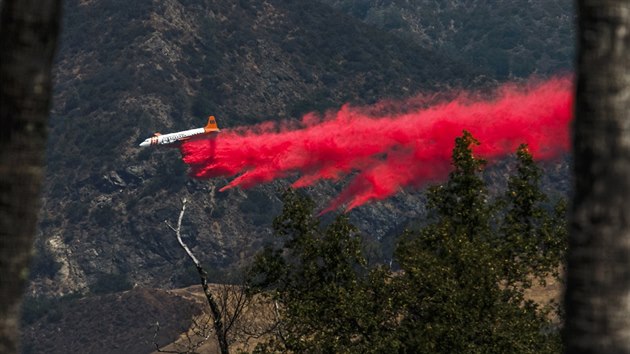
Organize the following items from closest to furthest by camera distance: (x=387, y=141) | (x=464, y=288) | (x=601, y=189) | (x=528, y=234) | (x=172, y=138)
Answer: (x=601, y=189) → (x=464, y=288) → (x=528, y=234) → (x=387, y=141) → (x=172, y=138)

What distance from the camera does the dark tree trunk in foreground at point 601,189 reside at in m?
9.89

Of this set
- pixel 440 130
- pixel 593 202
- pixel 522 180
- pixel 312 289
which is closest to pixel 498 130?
pixel 440 130

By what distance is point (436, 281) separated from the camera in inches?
1588

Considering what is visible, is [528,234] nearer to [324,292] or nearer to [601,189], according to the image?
[324,292]

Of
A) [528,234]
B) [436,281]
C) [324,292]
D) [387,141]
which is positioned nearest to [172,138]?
[387,141]

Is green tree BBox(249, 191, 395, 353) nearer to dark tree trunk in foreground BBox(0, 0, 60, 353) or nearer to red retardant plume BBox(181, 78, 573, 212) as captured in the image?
dark tree trunk in foreground BBox(0, 0, 60, 353)

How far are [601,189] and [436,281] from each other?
3066 cm

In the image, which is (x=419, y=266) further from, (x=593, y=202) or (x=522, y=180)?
(x=593, y=202)

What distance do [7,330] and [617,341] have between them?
4614mm

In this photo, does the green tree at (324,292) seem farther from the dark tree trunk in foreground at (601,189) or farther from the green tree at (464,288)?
the dark tree trunk in foreground at (601,189)

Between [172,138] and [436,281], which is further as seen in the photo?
[172,138]

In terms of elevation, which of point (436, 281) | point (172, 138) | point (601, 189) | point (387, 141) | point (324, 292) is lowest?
point (172, 138)

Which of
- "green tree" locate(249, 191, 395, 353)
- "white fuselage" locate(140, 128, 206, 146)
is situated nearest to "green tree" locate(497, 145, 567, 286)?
"green tree" locate(249, 191, 395, 353)

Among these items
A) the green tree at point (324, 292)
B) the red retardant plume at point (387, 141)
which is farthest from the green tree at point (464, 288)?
the red retardant plume at point (387, 141)
